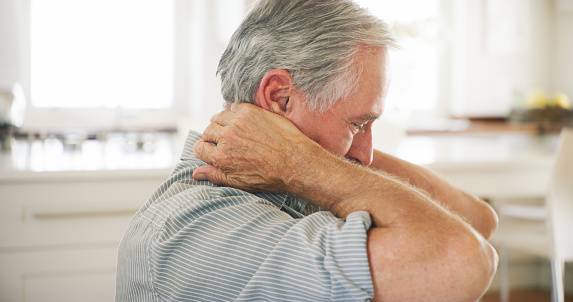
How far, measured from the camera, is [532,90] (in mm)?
4477

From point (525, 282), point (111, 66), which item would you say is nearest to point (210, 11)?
point (111, 66)

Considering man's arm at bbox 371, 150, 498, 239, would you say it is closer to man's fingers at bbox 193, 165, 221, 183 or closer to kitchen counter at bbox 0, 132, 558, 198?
man's fingers at bbox 193, 165, 221, 183

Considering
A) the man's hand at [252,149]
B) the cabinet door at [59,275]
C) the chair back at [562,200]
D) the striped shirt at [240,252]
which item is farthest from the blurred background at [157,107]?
the striped shirt at [240,252]

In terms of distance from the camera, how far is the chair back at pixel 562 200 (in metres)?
2.22

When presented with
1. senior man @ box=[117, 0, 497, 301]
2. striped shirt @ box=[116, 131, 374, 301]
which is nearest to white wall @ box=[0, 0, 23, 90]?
senior man @ box=[117, 0, 497, 301]

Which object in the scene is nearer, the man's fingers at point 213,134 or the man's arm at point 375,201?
the man's arm at point 375,201

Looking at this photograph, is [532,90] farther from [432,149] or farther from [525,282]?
[432,149]

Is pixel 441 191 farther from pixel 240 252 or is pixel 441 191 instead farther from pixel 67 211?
pixel 67 211

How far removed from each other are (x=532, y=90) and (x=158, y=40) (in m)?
2.81

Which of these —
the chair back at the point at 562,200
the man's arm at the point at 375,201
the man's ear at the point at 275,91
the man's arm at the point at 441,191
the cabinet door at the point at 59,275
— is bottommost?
the cabinet door at the point at 59,275

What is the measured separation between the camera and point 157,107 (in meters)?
3.61

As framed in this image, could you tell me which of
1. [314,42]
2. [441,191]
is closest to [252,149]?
[314,42]

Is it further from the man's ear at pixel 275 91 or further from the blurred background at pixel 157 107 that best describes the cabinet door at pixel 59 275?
the man's ear at pixel 275 91

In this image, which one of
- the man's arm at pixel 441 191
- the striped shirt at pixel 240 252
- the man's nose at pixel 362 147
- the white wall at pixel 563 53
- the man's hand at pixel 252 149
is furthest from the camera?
the white wall at pixel 563 53
